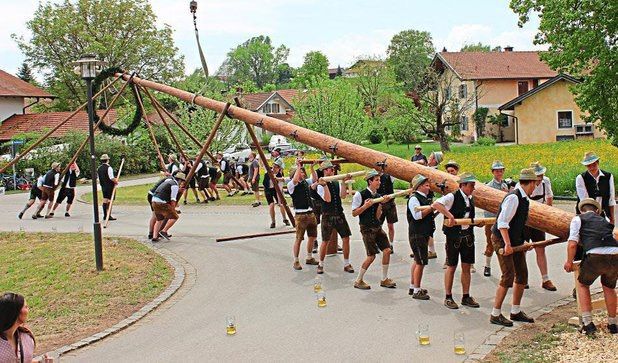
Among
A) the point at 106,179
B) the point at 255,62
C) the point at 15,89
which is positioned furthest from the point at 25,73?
the point at 255,62

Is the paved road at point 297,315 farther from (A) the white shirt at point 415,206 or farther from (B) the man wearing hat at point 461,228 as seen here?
(A) the white shirt at point 415,206

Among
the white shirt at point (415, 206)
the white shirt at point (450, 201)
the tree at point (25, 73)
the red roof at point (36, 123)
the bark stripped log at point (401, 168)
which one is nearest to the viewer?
the bark stripped log at point (401, 168)

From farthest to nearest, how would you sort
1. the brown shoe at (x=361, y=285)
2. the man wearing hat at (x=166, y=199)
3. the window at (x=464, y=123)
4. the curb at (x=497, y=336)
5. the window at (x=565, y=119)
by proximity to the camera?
the window at (x=464, y=123), the window at (x=565, y=119), the man wearing hat at (x=166, y=199), the brown shoe at (x=361, y=285), the curb at (x=497, y=336)

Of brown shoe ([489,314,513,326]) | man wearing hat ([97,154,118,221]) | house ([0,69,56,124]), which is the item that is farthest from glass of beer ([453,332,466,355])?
house ([0,69,56,124])

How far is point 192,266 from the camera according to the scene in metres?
12.9

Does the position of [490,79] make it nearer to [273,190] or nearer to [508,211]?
[273,190]

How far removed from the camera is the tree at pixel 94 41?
167ft

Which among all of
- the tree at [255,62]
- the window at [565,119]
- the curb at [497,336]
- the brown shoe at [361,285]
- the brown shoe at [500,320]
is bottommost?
the curb at [497,336]

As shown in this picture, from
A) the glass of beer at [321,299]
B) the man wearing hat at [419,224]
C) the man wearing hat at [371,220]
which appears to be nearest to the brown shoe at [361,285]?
the man wearing hat at [371,220]

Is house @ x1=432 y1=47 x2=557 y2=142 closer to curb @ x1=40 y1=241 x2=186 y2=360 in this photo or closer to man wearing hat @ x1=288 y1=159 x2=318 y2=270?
man wearing hat @ x1=288 y1=159 x2=318 y2=270

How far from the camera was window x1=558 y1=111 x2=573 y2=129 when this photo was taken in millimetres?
46594

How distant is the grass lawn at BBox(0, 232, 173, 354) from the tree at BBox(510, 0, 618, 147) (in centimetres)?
1250

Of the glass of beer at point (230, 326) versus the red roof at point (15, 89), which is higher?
the red roof at point (15, 89)

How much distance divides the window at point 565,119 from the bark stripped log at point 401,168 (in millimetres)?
36814
